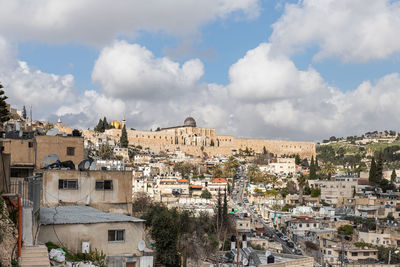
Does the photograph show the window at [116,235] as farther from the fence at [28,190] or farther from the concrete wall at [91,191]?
the concrete wall at [91,191]

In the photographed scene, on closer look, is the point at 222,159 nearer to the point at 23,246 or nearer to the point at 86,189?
the point at 86,189

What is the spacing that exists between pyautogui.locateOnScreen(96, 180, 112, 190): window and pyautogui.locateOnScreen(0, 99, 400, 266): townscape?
34 mm

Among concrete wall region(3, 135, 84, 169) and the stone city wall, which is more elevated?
the stone city wall

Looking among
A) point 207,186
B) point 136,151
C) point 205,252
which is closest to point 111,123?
point 136,151

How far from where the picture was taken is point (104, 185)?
17.6m

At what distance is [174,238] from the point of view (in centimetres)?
1867

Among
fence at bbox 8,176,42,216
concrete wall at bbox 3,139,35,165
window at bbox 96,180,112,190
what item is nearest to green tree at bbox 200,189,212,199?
concrete wall at bbox 3,139,35,165

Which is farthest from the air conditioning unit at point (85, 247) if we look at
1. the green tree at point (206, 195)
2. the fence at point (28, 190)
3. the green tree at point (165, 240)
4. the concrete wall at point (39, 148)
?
the green tree at point (206, 195)

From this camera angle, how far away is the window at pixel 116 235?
11.0 meters

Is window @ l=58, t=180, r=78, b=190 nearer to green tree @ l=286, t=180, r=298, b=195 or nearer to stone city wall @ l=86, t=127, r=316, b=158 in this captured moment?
green tree @ l=286, t=180, r=298, b=195

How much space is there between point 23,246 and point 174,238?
404 inches

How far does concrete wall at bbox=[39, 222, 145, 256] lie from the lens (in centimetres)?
1051

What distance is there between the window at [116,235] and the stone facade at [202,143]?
95.1 metres

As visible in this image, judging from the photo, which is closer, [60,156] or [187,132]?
[60,156]
